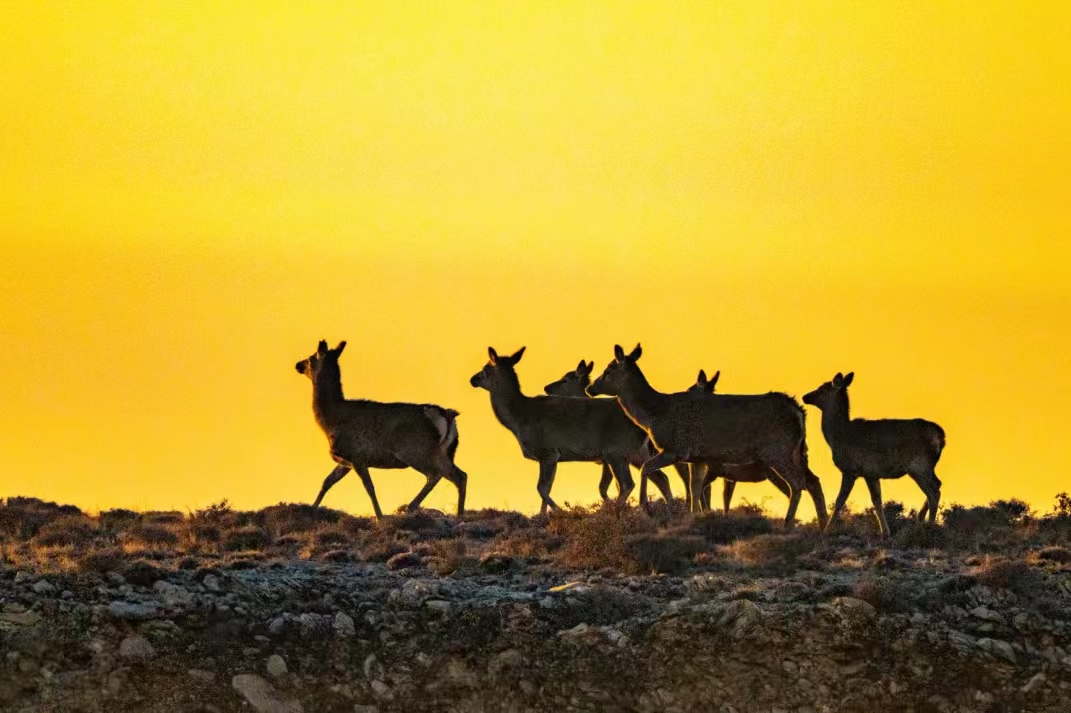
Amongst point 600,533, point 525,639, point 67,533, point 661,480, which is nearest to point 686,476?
point 661,480

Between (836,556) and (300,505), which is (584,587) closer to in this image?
(836,556)

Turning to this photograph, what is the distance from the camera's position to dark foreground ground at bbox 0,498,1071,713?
62.8ft

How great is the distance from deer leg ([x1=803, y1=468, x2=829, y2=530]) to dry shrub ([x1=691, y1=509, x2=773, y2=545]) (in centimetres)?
95

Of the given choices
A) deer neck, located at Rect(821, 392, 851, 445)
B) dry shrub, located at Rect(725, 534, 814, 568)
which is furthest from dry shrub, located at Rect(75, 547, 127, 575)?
deer neck, located at Rect(821, 392, 851, 445)

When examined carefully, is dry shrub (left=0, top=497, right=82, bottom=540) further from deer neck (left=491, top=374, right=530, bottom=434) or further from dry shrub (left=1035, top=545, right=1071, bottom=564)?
dry shrub (left=1035, top=545, right=1071, bottom=564)

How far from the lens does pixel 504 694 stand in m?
19.4

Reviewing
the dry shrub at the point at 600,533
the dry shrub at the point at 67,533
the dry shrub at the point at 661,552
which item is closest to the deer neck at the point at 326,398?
the dry shrub at the point at 67,533

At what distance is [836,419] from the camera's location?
100 feet

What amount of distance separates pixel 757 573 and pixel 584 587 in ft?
10.2

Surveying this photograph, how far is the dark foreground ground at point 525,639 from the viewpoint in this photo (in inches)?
754

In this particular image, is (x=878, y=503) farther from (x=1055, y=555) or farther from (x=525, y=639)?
(x=525, y=639)

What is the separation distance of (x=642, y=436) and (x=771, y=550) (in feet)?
27.3

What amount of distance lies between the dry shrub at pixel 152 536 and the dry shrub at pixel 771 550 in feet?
26.0

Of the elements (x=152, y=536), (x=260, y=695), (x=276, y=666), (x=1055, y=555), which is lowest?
(x=260, y=695)
